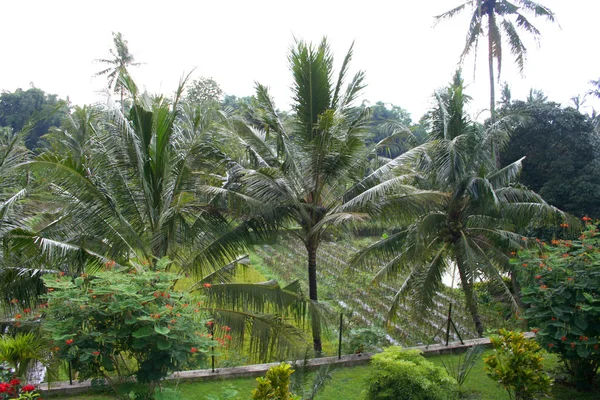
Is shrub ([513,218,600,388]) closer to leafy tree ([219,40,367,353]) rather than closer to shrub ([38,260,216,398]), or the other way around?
leafy tree ([219,40,367,353])

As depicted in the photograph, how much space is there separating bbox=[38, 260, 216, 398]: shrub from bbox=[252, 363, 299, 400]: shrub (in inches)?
24.5

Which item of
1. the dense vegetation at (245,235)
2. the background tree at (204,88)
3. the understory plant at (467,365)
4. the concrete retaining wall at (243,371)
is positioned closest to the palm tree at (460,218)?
the dense vegetation at (245,235)

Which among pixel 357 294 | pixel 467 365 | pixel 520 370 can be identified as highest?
pixel 357 294

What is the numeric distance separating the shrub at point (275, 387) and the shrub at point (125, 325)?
62 cm

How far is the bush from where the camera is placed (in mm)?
5219

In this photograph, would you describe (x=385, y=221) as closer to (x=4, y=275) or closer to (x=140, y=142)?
(x=140, y=142)

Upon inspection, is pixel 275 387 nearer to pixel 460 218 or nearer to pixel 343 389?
pixel 343 389

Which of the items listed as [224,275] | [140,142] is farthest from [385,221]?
[140,142]

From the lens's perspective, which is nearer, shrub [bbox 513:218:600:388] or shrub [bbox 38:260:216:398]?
shrub [bbox 38:260:216:398]

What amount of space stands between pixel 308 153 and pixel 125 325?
15.0ft

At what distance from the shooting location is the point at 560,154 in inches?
581

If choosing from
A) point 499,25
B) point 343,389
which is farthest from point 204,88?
point 343,389

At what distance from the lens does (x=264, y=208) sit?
24.4ft

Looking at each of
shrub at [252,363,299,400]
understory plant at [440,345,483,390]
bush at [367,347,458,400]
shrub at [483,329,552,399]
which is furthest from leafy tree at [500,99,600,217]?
shrub at [252,363,299,400]
